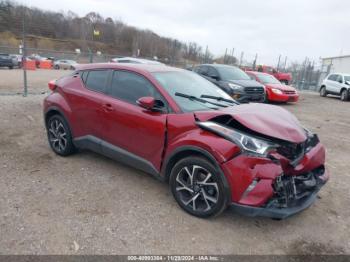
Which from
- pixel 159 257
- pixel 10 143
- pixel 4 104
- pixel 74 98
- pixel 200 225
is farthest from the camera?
pixel 4 104

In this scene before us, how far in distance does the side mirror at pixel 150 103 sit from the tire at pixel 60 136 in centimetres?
177

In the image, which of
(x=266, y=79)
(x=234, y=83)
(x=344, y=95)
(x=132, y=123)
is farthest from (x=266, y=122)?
(x=344, y=95)

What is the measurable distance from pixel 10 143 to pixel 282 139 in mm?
4710

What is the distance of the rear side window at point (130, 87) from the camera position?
385 cm

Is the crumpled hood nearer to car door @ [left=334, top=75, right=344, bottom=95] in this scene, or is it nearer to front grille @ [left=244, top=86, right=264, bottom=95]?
front grille @ [left=244, top=86, right=264, bottom=95]

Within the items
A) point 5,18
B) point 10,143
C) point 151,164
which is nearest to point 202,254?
point 151,164

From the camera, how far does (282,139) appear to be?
3098 millimetres

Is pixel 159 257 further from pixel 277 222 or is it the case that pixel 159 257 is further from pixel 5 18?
pixel 5 18

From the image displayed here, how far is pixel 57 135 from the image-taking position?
→ 4.99 metres

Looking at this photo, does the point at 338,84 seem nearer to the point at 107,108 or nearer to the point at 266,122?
the point at 266,122

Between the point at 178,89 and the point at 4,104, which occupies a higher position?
the point at 178,89

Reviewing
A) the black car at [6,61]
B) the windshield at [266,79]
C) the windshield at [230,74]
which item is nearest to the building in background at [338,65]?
the windshield at [266,79]

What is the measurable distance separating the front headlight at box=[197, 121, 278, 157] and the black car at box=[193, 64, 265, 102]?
7.56 m

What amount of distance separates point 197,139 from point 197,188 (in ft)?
1.80
